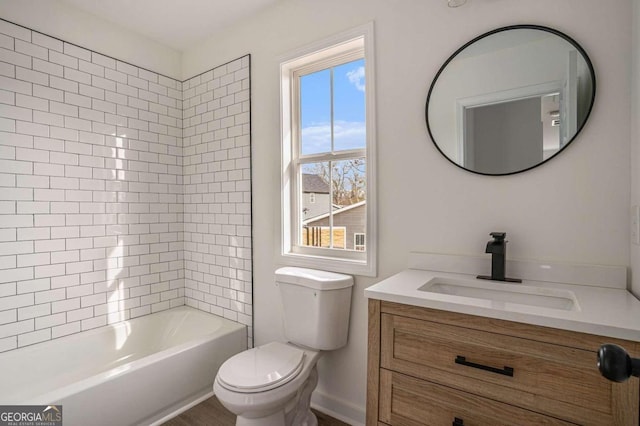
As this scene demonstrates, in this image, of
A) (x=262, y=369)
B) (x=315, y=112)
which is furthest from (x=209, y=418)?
(x=315, y=112)

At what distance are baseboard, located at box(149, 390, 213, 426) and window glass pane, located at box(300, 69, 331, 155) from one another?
1.80m

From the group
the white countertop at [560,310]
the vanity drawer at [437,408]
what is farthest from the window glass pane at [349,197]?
the vanity drawer at [437,408]

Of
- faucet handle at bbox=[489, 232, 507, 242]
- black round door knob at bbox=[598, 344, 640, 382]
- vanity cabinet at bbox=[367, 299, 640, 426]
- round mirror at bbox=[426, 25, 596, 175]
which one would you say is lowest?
vanity cabinet at bbox=[367, 299, 640, 426]

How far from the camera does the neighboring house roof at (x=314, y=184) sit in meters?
2.26

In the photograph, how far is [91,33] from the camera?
240cm

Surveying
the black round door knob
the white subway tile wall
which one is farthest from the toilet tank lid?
the black round door knob

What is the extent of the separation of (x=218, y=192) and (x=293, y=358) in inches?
58.6

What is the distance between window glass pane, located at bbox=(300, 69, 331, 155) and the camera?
7.31 feet

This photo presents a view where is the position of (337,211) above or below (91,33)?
below

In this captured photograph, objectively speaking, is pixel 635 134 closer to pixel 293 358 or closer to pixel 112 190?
pixel 293 358

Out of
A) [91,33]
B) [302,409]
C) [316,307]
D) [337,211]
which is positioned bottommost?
[302,409]

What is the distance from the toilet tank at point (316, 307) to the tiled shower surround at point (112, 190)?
636mm

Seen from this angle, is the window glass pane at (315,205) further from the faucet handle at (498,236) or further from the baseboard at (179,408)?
the baseboard at (179,408)

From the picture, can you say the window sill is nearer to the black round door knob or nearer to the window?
the window
